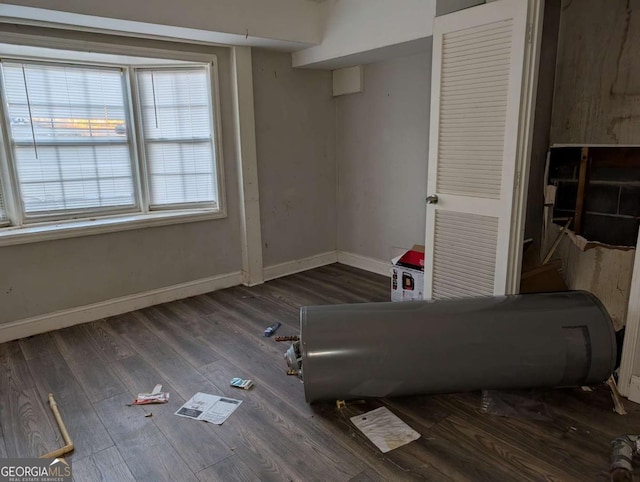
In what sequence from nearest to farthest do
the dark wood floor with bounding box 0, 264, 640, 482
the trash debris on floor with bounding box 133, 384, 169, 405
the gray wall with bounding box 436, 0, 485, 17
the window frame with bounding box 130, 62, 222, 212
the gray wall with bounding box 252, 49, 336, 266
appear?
the dark wood floor with bounding box 0, 264, 640, 482 → the trash debris on floor with bounding box 133, 384, 169, 405 → the gray wall with bounding box 436, 0, 485, 17 → the window frame with bounding box 130, 62, 222, 212 → the gray wall with bounding box 252, 49, 336, 266

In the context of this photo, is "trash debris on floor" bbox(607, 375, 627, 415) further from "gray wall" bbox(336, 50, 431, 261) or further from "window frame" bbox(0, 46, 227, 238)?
"window frame" bbox(0, 46, 227, 238)

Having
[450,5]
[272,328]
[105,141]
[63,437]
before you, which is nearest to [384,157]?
[450,5]

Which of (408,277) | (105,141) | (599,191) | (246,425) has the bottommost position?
(246,425)

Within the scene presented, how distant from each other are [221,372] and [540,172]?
261 cm

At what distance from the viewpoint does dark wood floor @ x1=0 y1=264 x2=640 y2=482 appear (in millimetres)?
1829

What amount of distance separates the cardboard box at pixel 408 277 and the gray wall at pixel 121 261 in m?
1.61

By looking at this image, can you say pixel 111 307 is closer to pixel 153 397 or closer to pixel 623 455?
pixel 153 397

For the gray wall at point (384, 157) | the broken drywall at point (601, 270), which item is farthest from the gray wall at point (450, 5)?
the broken drywall at point (601, 270)

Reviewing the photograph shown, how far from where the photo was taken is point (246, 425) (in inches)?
83.7

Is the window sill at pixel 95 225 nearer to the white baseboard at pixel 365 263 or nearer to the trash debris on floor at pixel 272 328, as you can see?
the trash debris on floor at pixel 272 328

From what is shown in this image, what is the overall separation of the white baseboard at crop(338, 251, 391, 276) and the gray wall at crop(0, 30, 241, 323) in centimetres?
128

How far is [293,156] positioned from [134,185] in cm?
156

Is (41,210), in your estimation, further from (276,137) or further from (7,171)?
(276,137)

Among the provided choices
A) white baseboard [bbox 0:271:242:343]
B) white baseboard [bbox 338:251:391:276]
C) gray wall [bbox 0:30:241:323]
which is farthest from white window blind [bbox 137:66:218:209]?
white baseboard [bbox 338:251:391:276]
